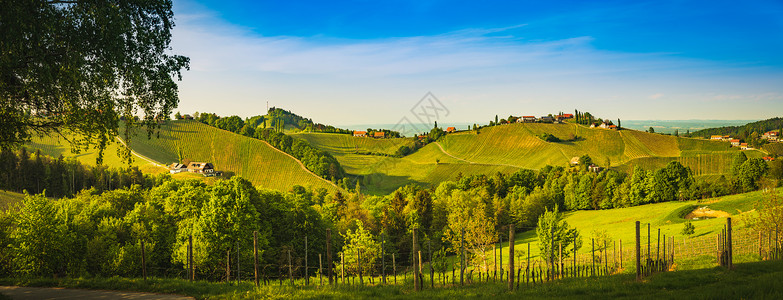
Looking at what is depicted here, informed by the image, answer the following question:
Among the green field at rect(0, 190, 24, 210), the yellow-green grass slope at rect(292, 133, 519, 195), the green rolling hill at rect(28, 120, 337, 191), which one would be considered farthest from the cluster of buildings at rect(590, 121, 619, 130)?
the green field at rect(0, 190, 24, 210)

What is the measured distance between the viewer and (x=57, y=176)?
9731 centimetres

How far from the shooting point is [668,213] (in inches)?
2746

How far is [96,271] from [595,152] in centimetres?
14737

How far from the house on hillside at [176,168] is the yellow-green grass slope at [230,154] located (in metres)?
6.27

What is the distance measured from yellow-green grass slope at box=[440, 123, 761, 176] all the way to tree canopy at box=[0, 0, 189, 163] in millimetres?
134666

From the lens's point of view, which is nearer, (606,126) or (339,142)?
(606,126)

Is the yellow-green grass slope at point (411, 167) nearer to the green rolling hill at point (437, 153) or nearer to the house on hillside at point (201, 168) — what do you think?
the green rolling hill at point (437, 153)

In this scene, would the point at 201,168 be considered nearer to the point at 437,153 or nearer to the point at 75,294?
the point at 437,153

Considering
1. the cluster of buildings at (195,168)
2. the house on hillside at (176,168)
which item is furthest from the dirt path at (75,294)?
the house on hillside at (176,168)

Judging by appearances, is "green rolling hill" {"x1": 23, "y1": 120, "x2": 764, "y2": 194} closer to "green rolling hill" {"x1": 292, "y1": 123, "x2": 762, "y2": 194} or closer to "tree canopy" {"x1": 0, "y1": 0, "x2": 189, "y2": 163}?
"green rolling hill" {"x1": 292, "y1": 123, "x2": 762, "y2": 194}

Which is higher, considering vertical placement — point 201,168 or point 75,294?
point 75,294

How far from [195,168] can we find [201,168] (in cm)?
160

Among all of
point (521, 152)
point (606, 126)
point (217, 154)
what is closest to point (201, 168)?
point (217, 154)

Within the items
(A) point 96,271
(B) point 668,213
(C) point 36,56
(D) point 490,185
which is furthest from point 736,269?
(D) point 490,185
